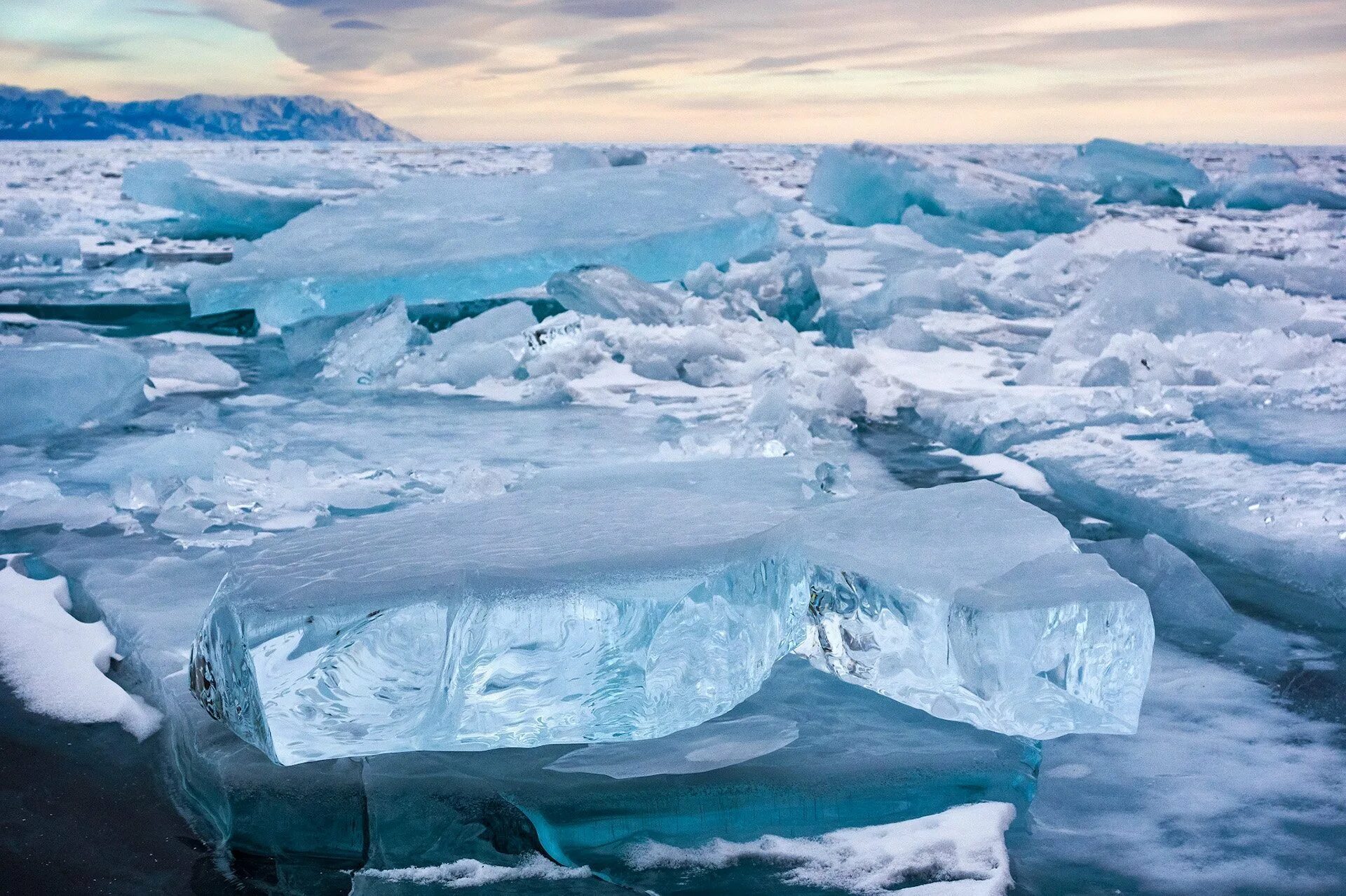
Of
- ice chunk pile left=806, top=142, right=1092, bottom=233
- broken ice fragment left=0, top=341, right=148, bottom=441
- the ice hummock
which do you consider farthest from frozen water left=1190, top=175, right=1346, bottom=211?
broken ice fragment left=0, top=341, right=148, bottom=441

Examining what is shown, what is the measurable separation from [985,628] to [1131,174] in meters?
10.6

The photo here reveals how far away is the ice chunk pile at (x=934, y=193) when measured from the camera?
26.5 feet

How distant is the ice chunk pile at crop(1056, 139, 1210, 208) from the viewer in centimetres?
1079

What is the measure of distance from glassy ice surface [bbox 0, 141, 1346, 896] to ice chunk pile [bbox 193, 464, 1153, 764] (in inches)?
0.5

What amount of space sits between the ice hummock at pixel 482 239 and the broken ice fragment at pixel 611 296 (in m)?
0.32

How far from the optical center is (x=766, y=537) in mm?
1565

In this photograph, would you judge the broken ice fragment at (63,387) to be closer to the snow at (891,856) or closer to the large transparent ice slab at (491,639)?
the large transparent ice slab at (491,639)

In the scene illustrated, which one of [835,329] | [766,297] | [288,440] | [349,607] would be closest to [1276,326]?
[835,329]

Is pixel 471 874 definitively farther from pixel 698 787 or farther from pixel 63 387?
pixel 63 387

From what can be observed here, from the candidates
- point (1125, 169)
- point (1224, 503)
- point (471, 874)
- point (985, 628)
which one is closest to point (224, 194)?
point (1224, 503)

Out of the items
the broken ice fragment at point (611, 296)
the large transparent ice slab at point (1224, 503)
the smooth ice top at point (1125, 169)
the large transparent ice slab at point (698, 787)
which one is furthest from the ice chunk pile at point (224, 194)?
the large transparent ice slab at point (698, 787)

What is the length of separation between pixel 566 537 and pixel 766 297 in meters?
3.69

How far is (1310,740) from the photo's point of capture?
1603mm

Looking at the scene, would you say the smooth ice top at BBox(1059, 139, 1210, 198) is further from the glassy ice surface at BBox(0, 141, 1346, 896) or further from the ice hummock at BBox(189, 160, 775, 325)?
the ice hummock at BBox(189, 160, 775, 325)
